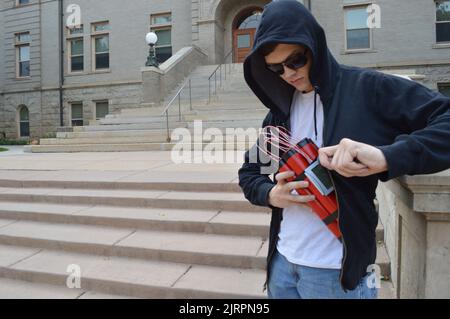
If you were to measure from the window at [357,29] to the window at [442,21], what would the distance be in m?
2.68

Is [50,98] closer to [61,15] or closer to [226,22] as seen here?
[61,15]

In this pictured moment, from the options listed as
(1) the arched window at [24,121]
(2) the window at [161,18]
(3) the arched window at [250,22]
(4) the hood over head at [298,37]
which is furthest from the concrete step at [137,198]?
(1) the arched window at [24,121]

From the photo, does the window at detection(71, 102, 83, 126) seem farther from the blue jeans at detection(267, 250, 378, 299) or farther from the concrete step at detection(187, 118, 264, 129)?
the blue jeans at detection(267, 250, 378, 299)


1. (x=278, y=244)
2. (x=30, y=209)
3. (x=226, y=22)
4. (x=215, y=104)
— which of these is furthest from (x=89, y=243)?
(x=226, y=22)

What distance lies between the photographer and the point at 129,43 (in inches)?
739

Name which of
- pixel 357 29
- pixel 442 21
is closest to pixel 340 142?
pixel 357 29

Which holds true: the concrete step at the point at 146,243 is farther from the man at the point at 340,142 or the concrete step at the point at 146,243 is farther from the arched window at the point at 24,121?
the arched window at the point at 24,121

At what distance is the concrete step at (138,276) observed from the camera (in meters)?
2.96

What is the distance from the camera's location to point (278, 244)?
1.60m

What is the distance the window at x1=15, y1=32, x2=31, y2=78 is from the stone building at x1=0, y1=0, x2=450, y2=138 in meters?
0.06

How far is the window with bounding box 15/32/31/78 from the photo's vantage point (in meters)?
21.4

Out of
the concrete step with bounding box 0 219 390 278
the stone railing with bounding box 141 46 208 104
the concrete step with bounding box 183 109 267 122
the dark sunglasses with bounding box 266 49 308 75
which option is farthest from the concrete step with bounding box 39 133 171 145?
the dark sunglasses with bounding box 266 49 308 75
